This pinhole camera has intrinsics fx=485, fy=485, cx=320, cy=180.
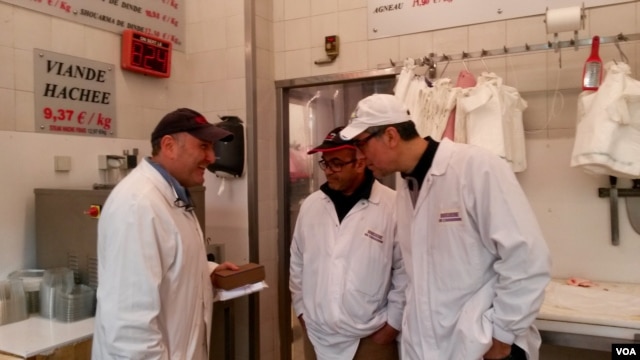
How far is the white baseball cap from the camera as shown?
1628mm

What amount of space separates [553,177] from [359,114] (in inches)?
52.7

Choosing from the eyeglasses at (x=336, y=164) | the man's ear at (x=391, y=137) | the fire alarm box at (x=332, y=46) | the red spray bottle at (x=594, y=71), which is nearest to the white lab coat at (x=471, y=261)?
the man's ear at (x=391, y=137)

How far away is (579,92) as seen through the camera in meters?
2.42

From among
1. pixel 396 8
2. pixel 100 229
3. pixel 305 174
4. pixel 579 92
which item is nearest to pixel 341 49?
pixel 396 8

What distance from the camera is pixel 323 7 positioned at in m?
3.11

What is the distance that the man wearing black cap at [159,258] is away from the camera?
4.74 feet

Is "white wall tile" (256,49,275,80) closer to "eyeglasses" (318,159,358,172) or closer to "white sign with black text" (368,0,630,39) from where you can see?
"white sign with black text" (368,0,630,39)

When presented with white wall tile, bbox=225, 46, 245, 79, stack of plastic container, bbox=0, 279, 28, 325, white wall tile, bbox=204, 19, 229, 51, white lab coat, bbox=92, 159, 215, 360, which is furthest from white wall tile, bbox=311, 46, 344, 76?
stack of plastic container, bbox=0, 279, 28, 325

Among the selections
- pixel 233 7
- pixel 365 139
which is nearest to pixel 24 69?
pixel 233 7

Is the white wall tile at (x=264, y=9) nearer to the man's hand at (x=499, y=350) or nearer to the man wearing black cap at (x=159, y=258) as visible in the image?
the man wearing black cap at (x=159, y=258)

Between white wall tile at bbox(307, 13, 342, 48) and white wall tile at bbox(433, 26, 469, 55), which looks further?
white wall tile at bbox(307, 13, 342, 48)

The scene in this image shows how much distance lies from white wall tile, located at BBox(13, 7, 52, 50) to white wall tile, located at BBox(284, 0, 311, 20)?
1.43 meters

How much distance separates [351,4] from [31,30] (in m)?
1.77

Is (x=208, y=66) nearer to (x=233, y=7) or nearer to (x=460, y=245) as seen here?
(x=233, y=7)
